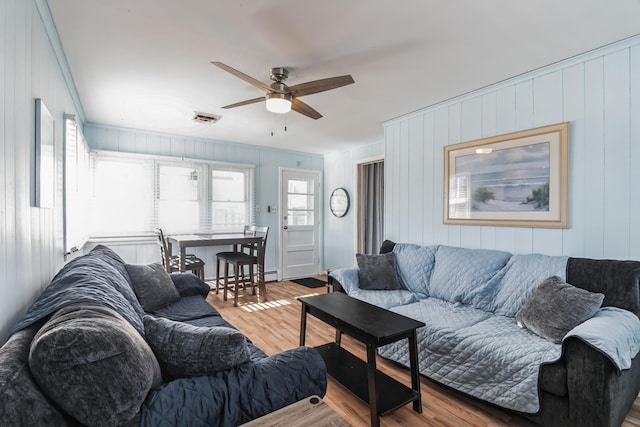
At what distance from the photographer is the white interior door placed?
5.71 meters

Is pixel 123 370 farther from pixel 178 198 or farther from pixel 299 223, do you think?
pixel 299 223

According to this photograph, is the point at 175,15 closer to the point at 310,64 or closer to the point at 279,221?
the point at 310,64

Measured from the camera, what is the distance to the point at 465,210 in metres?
3.15

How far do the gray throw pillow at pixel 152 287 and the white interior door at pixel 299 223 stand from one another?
3079 mm

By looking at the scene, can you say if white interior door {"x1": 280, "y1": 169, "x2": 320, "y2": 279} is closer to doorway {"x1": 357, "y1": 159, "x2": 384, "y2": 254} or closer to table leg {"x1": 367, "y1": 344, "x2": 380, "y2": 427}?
doorway {"x1": 357, "y1": 159, "x2": 384, "y2": 254}

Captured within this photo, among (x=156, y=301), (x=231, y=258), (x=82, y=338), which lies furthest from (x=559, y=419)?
(x=231, y=258)

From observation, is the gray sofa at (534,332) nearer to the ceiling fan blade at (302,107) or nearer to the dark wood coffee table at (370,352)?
the dark wood coffee table at (370,352)

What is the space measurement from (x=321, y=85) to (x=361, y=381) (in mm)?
2078

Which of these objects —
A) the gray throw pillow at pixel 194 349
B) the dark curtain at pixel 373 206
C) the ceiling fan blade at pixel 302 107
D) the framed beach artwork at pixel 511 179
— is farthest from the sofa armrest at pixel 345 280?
the dark curtain at pixel 373 206

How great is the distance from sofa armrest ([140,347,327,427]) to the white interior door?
438 cm

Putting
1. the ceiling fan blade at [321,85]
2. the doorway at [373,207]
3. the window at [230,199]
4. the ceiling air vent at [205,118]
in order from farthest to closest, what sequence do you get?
the doorway at [373,207] → the window at [230,199] → the ceiling air vent at [205,118] → the ceiling fan blade at [321,85]

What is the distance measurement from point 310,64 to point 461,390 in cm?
259

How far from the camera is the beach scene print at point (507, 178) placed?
2.62 meters

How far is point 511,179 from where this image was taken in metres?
2.80
